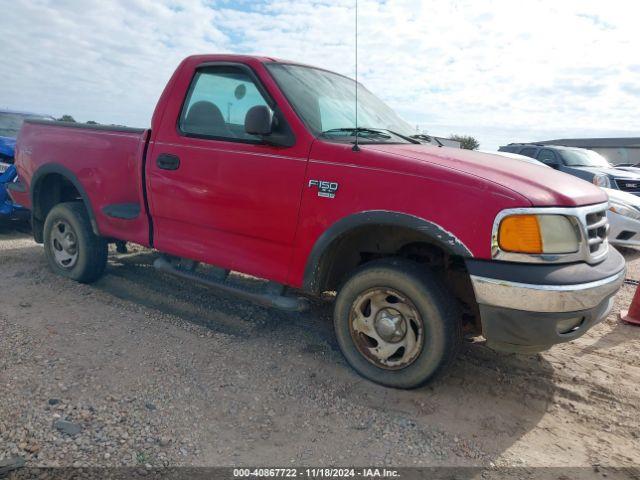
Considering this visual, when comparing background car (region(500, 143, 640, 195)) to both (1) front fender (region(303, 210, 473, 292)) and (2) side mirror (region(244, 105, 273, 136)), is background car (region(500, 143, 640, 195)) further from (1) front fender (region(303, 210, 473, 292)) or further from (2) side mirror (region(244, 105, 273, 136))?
(2) side mirror (region(244, 105, 273, 136))

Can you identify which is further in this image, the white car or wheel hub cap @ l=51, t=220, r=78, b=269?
the white car

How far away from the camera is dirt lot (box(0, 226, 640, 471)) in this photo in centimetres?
261

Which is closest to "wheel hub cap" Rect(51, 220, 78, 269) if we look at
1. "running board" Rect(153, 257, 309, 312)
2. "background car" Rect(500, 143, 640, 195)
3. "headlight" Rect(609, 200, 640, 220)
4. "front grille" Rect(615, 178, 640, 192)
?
"running board" Rect(153, 257, 309, 312)

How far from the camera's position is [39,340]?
3689 mm

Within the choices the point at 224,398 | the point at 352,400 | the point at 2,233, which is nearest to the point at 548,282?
the point at 352,400

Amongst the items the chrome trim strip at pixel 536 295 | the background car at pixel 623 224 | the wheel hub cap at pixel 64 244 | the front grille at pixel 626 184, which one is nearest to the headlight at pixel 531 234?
the chrome trim strip at pixel 536 295

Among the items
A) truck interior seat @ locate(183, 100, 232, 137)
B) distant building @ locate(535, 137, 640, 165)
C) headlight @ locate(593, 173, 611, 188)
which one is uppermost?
distant building @ locate(535, 137, 640, 165)

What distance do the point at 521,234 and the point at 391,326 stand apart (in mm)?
984

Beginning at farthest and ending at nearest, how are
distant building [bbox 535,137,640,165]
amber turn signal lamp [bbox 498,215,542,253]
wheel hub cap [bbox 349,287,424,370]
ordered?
distant building [bbox 535,137,640,165] → wheel hub cap [bbox 349,287,424,370] → amber turn signal lamp [bbox 498,215,542,253]

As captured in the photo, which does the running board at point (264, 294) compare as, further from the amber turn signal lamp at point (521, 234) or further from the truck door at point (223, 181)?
the amber turn signal lamp at point (521, 234)

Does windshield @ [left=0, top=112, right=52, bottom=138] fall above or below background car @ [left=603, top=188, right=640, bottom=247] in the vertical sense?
above

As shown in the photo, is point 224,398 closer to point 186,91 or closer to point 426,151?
point 426,151

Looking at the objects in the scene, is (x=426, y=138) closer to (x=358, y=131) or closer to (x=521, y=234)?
(x=358, y=131)

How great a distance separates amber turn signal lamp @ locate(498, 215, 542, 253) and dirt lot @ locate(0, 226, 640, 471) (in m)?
1.06
